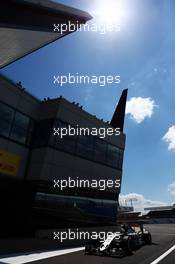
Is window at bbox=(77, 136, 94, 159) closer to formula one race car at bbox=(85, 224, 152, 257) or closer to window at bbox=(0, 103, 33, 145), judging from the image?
window at bbox=(0, 103, 33, 145)

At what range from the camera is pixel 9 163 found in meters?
21.6

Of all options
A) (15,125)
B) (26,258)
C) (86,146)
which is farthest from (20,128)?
(26,258)

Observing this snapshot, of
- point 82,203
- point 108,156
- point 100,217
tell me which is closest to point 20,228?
point 82,203

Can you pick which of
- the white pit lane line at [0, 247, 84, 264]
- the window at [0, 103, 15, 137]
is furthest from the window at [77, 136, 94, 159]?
the white pit lane line at [0, 247, 84, 264]

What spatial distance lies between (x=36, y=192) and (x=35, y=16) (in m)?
15.2

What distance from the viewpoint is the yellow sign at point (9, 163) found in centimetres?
2094

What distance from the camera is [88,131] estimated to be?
27875 millimetres

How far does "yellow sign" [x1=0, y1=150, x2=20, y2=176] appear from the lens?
20.9 meters

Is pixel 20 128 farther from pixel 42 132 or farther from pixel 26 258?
pixel 26 258

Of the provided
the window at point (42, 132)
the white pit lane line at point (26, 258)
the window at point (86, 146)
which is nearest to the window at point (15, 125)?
the window at point (42, 132)

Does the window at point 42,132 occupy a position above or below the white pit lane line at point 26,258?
above

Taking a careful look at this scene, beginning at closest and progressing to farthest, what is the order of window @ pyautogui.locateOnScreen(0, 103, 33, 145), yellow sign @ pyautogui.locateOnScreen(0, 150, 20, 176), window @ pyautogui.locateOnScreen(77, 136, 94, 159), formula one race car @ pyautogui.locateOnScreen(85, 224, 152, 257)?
formula one race car @ pyautogui.locateOnScreen(85, 224, 152, 257) < yellow sign @ pyautogui.locateOnScreen(0, 150, 20, 176) < window @ pyautogui.locateOnScreen(0, 103, 33, 145) < window @ pyautogui.locateOnScreen(77, 136, 94, 159)

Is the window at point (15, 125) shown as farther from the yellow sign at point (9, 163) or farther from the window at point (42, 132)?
the yellow sign at point (9, 163)

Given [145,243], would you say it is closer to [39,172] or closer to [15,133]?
[39,172]
